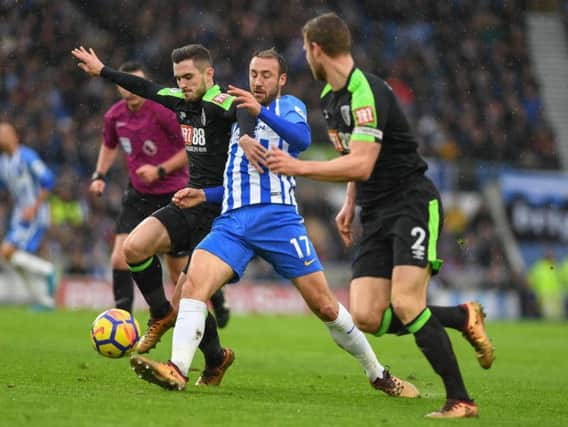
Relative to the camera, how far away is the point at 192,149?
834 cm

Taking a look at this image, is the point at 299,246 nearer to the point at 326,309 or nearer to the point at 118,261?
the point at 326,309

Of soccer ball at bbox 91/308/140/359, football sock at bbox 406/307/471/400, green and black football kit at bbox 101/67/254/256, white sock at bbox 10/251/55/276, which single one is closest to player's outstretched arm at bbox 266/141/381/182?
football sock at bbox 406/307/471/400

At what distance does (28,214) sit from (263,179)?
352 inches

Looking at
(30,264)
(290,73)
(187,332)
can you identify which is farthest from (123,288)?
(290,73)

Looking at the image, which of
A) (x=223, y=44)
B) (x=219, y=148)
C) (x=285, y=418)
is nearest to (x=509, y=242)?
(x=223, y=44)

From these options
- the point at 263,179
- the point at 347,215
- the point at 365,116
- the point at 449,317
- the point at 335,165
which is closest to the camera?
the point at 335,165

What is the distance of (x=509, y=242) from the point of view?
25.6 meters

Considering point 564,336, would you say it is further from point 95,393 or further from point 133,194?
point 95,393

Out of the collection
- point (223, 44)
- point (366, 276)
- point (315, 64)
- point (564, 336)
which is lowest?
point (564, 336)

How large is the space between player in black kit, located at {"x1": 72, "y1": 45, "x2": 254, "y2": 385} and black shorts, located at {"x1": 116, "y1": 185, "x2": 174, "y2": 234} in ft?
5.45

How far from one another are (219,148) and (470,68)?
20.8m

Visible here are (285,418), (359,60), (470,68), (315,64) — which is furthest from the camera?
(470,68)

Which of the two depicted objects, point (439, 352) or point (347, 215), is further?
point (347, 215)

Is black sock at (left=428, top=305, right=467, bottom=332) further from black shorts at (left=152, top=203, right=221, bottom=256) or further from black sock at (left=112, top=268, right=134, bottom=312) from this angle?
black sock at (left=112, top=268, right=134, bottom=312)
